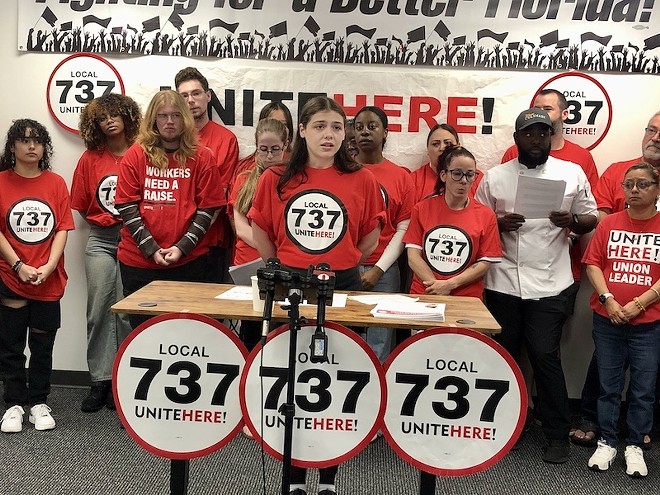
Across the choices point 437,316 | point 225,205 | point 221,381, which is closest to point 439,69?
point 225,205

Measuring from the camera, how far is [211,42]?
13.3 feet

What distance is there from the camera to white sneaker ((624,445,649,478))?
331 centimetres

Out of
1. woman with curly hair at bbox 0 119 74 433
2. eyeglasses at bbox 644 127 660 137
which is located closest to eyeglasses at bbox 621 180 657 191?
eyeglasses at bbox 644 127 660 137

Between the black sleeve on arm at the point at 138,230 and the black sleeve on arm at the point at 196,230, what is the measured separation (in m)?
0.13

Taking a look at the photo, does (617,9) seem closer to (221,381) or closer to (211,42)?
(211,42)

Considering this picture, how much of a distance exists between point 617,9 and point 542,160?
111cm

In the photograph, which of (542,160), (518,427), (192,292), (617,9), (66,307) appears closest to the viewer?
(518,427)

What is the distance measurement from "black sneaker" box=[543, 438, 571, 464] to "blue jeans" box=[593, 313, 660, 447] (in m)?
0.18

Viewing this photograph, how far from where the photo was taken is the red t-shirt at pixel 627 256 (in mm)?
3316

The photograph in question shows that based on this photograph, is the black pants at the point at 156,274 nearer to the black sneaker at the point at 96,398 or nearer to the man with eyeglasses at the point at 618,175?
the black sneaker at the point at 96,398

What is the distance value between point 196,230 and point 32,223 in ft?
2.95

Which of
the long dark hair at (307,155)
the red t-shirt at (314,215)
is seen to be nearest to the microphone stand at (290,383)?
the red t-shirt at (314,215)

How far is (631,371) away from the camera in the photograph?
3.41m

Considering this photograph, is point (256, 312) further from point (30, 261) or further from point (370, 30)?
point (370, 30)
